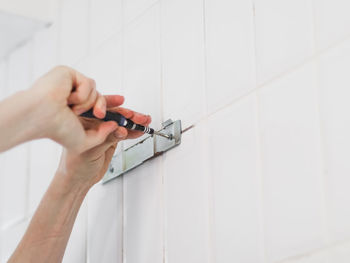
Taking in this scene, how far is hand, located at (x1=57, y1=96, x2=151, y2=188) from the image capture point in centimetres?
86

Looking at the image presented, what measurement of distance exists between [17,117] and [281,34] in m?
0.31

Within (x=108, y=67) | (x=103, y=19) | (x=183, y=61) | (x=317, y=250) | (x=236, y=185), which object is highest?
(x=103, y=19)

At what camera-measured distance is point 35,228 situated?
3.16 ft

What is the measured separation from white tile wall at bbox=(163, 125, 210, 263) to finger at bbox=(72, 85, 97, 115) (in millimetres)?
161

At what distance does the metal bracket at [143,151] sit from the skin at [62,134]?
0.04m

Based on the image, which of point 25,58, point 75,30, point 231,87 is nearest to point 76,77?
point 231,87

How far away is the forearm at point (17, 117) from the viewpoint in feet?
2.32

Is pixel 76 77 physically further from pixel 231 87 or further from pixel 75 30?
pixel 75 30

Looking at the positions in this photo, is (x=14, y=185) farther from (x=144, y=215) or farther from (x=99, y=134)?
(x=99, y=134)

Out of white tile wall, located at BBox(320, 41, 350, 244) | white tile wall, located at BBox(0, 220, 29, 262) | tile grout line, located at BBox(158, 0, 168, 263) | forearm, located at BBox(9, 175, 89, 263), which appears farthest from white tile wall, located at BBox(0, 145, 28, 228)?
white tile wall, located at BBox(320, 41, 350, 244)

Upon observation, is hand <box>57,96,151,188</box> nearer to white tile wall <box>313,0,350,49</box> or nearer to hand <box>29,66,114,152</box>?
hand <box>29,66,114,152</box>

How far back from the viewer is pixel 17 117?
2.34 ft

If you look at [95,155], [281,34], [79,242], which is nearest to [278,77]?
[281,34]

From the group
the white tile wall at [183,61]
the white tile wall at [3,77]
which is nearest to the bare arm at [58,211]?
the white tile wall at [183,61]
